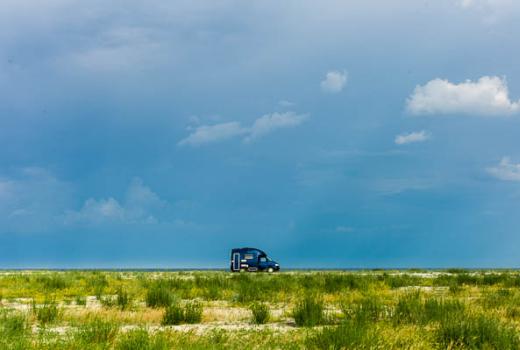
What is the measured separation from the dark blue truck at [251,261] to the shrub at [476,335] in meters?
45.2

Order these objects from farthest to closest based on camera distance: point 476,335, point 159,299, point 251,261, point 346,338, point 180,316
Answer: point 251,261 → point 159,299 → point 180,316 → point 476,335 → point 346,338

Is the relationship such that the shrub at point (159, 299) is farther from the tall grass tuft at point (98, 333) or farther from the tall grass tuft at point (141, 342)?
the tall grass tuft at point (141, 342)

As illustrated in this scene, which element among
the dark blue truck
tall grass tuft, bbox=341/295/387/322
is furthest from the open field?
the dark blue truck

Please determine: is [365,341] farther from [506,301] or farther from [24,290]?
[24,290]

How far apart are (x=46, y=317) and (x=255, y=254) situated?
42870mm

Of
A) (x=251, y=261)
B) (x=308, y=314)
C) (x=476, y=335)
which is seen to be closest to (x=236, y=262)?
(x=251, y=261)

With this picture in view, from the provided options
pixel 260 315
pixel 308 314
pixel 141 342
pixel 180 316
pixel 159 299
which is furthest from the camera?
pixel 159 299

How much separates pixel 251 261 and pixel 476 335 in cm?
4580

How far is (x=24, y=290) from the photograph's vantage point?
81.1 ft

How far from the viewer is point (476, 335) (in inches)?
408

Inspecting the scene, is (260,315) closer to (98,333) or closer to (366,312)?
(366,312)

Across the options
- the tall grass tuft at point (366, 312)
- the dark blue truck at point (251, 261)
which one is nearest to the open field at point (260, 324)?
the tall grass tuft at point (366, 312)

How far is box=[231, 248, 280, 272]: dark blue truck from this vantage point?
55625 millimetres

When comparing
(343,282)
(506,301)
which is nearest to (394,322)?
(506,301)
